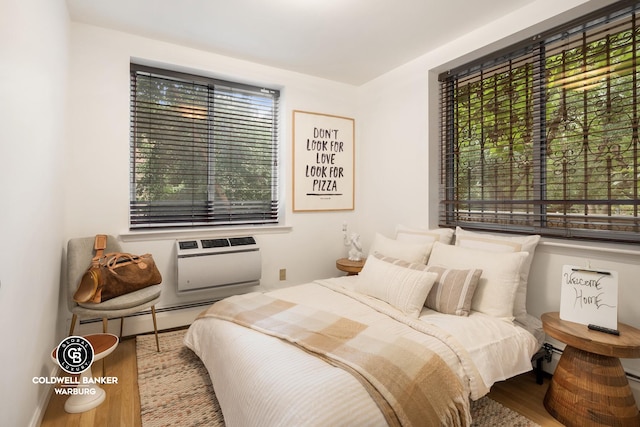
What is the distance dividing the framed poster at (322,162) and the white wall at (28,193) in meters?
2.03

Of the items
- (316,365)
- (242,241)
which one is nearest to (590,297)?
(316,365)

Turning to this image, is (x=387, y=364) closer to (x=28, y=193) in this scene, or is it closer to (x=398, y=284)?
(x=398, y=284)

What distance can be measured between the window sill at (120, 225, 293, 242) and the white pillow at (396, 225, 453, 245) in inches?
48.8

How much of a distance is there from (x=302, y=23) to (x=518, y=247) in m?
2.24

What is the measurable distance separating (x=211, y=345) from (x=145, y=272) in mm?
889

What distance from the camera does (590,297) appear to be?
180 cm

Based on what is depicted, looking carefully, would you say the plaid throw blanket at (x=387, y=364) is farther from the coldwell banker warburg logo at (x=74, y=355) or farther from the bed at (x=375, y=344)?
the coldwell banker warburg logo at (x=74, y=355)

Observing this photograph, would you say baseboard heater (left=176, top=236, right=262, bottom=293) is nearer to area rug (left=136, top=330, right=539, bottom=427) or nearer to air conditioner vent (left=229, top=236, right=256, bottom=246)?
air conditioner vent (left=229, top=236, right=256, bottom=246)

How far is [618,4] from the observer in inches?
78.4

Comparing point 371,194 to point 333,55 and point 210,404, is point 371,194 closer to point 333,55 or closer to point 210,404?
point 333,55

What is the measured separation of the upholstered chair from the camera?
2.20 meters

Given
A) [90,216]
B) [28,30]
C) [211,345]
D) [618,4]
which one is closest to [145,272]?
[90,216]

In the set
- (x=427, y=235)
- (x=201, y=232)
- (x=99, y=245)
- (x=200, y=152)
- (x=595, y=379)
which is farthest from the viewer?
(x=200, y=152)

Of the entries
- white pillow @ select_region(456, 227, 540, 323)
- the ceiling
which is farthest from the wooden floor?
the ceiling
